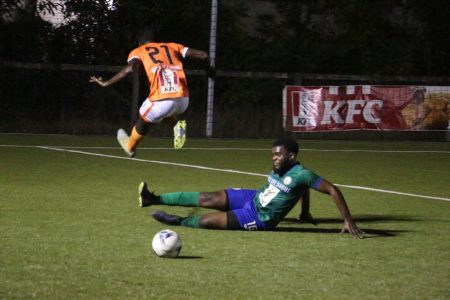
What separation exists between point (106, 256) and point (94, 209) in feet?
11.1

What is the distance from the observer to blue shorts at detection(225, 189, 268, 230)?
10.6 m

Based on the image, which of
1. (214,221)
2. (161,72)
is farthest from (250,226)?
(161,72)

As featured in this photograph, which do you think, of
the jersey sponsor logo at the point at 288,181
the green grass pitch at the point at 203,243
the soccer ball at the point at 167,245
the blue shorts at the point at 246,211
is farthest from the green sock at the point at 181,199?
the soccer ball at the point at 167,245

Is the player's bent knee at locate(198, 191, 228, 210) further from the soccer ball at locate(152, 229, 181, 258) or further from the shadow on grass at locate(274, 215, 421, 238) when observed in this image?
the soccer ball at locate(152, 229, 181, 258)

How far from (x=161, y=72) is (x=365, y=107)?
1334cm

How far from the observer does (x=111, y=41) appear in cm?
3050

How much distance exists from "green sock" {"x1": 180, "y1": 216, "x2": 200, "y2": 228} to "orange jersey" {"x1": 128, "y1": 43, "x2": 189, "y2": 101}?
17.0ft

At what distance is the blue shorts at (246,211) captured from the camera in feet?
34.8

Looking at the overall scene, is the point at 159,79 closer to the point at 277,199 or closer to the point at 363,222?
the point at 363,222

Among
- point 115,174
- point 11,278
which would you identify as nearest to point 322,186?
point 11,278

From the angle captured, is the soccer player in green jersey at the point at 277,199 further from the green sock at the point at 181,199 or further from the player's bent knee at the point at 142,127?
the player's bent knee at the point at 142,127

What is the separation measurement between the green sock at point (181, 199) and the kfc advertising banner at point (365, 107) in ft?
54.5

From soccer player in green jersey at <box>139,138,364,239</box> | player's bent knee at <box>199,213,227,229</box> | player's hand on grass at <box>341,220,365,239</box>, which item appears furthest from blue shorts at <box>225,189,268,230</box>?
player's hand on grass at <box>341,220,365,239</box>

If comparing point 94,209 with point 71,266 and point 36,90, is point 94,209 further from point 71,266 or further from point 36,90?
point 36,90
